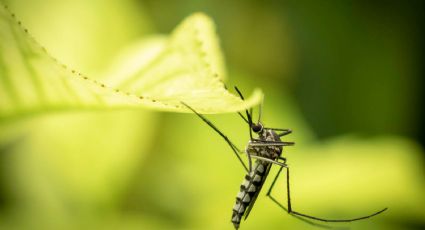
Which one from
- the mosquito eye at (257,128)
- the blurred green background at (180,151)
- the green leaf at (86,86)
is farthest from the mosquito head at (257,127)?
the green leaf at (86,86)

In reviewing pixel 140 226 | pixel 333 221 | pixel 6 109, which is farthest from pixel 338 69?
pixel 6 109

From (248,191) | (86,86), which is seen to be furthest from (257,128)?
(86,86)

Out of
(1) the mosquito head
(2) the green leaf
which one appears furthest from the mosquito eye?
(2) the green leaf

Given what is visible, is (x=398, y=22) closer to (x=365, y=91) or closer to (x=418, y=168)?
(x=365, y=91)

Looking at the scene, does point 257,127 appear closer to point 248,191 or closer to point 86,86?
point 248,191

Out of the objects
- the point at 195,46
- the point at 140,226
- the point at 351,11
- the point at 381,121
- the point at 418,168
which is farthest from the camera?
the point at 351,11
